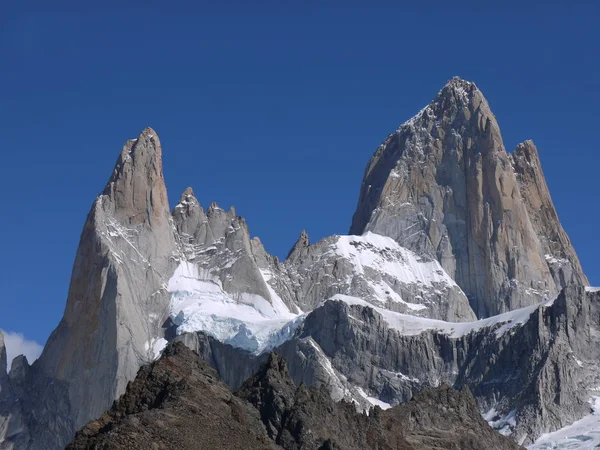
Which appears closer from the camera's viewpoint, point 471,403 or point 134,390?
point 134,390

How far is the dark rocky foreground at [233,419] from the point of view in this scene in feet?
369

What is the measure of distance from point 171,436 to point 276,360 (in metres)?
25.1

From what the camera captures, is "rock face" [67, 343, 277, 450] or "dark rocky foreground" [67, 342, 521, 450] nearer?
"rock face" [67, 343, 277, 450]

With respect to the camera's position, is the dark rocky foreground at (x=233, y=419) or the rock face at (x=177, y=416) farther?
the dark rocky foreground at (x=233, y=419)

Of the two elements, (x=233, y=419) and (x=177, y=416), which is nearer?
(x=177, y=416)

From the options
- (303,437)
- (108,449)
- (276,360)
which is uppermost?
(276,360)

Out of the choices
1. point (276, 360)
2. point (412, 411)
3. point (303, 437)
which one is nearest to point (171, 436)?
point (303, 437)

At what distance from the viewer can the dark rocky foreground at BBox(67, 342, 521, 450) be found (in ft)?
369

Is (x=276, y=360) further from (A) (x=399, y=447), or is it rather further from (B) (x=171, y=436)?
(B) (x=171, y=436)

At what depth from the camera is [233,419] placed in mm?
119875

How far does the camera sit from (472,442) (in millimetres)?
152875

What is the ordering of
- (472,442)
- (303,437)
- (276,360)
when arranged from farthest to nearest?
(472,442)
(276,360)
(303,437)

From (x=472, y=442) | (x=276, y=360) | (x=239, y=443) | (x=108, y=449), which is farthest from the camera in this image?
(x=472, y=442)

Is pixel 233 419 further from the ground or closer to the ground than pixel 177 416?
further from the ground
